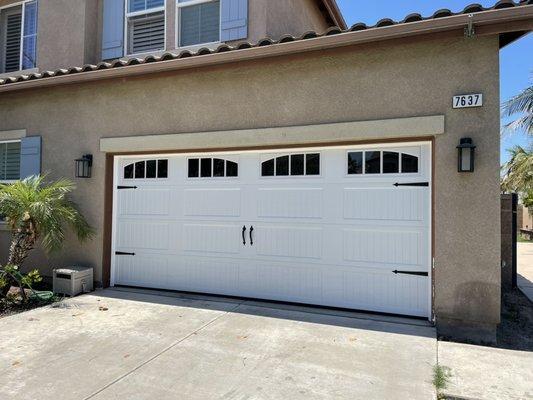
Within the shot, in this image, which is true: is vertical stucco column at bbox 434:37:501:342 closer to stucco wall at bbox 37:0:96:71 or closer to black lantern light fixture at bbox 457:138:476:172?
black lantern light fixture at bbox 457:138:476:172

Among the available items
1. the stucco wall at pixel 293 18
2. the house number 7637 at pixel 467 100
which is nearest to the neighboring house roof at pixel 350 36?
the house number 7637 at pixel 467 100

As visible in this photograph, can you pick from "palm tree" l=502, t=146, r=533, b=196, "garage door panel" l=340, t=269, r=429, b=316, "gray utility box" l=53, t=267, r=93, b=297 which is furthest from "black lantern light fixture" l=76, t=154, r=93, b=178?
"palm tree" l=502, t=146, r=533, b=196

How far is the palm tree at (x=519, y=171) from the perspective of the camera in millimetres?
21903

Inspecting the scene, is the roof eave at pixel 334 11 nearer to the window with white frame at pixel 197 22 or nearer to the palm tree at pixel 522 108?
the window with white frame at pixel 197 22

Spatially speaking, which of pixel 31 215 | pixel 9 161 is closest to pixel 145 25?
pixel 9 161

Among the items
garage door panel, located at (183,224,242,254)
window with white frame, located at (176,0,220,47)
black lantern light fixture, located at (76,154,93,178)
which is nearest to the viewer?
garage door panel, located at (183,224,242,254)

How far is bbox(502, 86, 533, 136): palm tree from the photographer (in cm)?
1455

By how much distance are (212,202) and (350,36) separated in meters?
3.42

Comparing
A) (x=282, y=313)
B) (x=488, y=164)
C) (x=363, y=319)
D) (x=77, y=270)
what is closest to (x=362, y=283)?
(x=363, y=319)

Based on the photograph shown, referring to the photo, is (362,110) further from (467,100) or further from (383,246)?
(383,246)

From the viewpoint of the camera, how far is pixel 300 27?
10078 millimetres

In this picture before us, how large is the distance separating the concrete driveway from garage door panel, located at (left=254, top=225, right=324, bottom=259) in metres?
0.85

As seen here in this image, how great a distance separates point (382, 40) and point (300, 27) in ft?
16.5

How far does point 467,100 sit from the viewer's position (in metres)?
5.30
